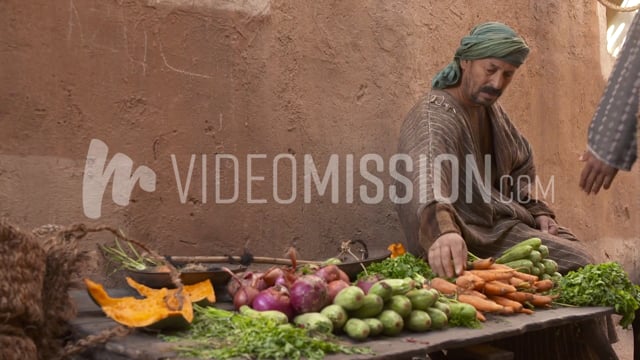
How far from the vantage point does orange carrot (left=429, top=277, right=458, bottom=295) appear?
11.6 ft

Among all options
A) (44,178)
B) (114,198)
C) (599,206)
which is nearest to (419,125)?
(114,198)

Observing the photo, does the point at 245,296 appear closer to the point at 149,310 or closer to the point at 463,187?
the point at 149,310

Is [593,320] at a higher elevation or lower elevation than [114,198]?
lower

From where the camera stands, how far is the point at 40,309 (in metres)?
2.61

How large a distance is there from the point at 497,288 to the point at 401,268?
49 centimetres

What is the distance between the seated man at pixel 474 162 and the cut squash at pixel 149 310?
1639mm

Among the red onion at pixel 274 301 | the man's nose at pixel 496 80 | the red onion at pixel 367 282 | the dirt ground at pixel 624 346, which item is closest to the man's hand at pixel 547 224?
the man's nose at pixel 496 80

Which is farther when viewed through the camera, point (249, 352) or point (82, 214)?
point (82, 214)

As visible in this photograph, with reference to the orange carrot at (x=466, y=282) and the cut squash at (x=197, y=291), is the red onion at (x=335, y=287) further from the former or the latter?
the orange carrot at (x=466, y=282)

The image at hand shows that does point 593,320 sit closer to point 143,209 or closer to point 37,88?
point 143,209

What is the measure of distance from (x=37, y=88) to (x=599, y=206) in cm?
598

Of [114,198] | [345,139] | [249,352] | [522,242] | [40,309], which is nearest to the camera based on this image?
[249,352]

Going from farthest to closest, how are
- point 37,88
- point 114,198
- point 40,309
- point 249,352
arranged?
point 114,198 < point 37,88 < point 40,309 < point 249,352

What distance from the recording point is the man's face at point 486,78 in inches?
177
